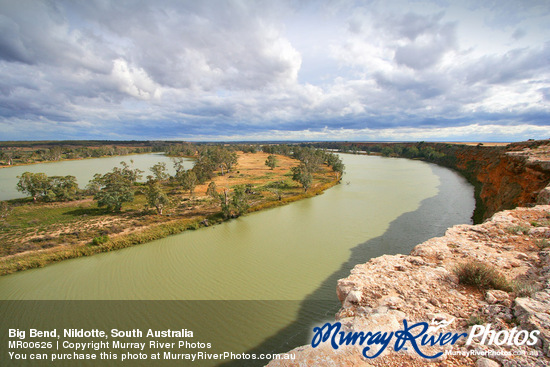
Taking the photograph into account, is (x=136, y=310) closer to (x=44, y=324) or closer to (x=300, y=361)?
(x=44, y=324)

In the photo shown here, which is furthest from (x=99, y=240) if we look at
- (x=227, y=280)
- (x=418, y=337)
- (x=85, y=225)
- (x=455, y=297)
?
(x=455, y=297)

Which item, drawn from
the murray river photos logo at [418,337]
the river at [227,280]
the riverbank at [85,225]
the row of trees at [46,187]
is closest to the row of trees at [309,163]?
the riverbank at [85,225]

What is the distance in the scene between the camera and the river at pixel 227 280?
10852mm

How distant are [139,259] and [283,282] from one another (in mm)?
12265

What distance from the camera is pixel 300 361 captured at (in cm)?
457

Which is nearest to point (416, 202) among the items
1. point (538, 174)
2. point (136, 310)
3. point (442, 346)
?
point (538, 174)

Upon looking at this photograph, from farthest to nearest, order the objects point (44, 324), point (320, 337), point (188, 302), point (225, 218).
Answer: point (225, 218) < point (188, 302) < point (44, 324) < point (320, 337)

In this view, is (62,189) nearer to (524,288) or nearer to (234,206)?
(234,206)

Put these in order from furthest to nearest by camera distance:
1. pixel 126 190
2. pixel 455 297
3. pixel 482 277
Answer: pixel 126 190
pixel 482 277
pixel 455 297

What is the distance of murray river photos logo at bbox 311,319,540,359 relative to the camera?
13.8 ft

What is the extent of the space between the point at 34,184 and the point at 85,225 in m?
21.0

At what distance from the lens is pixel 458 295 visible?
578 cm

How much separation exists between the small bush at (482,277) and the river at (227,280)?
271 inches

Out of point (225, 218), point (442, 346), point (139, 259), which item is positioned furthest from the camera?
point (225, 218)
